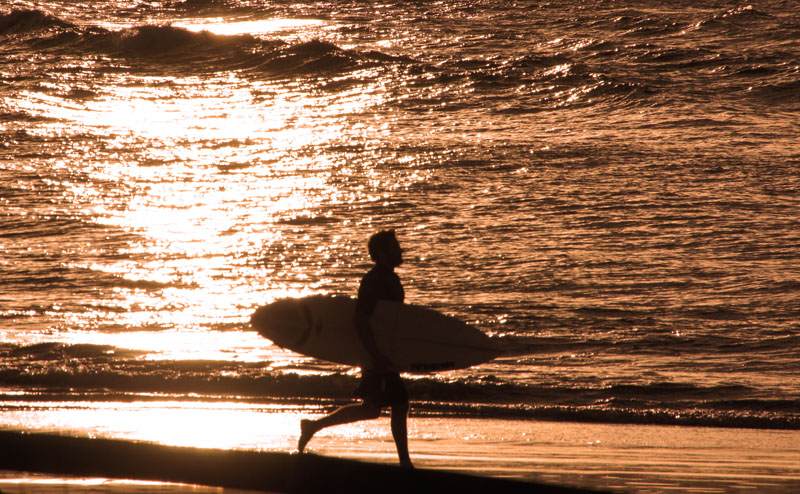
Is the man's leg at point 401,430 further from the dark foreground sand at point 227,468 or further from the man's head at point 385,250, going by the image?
the dark foreground sand at point 227,468

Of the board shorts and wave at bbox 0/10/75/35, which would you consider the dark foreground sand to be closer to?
the board shorts

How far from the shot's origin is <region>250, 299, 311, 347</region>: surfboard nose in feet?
21.0

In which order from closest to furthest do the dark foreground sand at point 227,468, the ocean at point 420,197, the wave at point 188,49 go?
the dark foreground sand at point 227,468 < the ocean at point 420,197 < the wave at point 188,49

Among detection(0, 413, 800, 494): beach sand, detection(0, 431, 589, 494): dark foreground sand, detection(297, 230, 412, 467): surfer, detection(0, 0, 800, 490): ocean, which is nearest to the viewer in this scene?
detection(0, 431, 589, 494): dark foreground sand

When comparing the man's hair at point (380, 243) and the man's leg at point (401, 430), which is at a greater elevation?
the man's hair at point (380, 243)

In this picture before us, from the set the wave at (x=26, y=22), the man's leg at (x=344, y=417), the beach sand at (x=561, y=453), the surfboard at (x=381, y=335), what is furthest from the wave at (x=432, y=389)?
the wave at (x=26, y=22)

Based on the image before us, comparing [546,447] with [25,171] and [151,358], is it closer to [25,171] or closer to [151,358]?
[151,358]

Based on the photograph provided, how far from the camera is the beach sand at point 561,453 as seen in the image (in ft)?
21.0

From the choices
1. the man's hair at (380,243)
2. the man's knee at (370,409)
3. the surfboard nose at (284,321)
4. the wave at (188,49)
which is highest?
the man's hair at (380,243)

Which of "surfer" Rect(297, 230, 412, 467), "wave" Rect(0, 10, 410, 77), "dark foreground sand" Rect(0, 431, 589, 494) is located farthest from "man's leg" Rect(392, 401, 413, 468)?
"wave" Rect(0, 10, 410, 77)

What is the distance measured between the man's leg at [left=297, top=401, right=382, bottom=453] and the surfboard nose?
0.66 metres

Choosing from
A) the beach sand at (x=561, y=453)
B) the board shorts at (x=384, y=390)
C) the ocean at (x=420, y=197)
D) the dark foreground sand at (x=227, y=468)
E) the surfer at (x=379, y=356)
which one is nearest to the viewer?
the dark foreground sand at (x=227, y=468)

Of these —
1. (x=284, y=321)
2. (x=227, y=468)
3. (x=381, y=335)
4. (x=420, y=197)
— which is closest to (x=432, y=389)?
(x=284, y=321)

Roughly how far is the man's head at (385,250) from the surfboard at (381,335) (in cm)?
45
